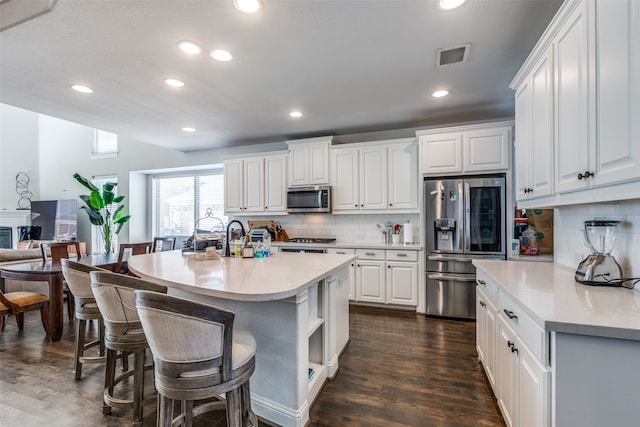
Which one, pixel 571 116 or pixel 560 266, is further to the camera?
pixel 560 266

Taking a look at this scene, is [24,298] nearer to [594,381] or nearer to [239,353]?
[239,353]

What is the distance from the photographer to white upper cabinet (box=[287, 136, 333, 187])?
175 inches

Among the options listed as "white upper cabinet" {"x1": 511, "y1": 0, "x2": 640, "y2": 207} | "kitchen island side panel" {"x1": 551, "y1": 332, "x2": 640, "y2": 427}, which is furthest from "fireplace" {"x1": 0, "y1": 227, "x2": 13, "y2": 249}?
"white upper cabinet" {"x1": 511, "y1": 0, "x2": 640, "y2": 207}

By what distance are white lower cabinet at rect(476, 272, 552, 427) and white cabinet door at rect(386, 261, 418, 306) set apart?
1.52 metres

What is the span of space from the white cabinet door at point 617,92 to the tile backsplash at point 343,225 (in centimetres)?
303

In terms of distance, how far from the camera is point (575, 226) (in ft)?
6.77

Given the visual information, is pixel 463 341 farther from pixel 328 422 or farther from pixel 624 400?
pixel 624 400

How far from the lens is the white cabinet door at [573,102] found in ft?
4.45

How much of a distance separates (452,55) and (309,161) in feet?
8.36

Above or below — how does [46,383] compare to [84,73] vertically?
below

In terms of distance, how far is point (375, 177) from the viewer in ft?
13.8

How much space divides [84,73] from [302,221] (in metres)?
3.35

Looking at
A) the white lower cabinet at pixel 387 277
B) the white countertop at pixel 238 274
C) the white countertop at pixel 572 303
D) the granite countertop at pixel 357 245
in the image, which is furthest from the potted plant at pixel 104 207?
the white countertop at pixel 572 303

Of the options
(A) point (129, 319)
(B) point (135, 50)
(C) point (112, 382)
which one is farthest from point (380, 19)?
(C) point (112, 382)
